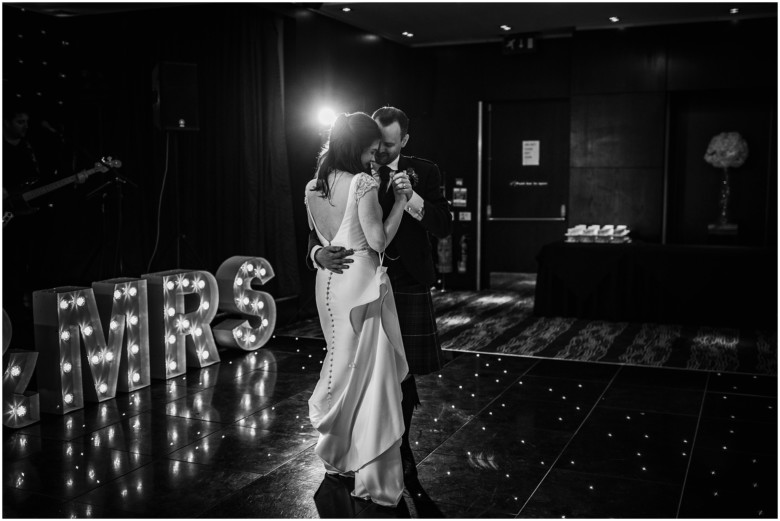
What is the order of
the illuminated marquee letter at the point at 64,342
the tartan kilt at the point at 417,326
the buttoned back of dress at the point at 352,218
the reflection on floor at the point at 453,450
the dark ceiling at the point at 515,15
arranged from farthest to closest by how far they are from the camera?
the dark ceiling at the point at 515,15
the illuminated marquee letter at the point at 64,342
the tartan kilt at the point at 417,326
the reflection on floor at the point at 453,450
the buttoned back of dress at the point at 352,218

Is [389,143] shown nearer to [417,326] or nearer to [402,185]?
[402,185]

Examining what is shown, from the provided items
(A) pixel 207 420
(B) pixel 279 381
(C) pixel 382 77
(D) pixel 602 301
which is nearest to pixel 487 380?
(B) pixel 279 381

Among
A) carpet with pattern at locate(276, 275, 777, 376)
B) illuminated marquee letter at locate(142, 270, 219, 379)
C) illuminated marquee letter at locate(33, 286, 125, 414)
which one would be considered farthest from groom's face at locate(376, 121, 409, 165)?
carpet with pattern at locate(276, 275, 777, 376)

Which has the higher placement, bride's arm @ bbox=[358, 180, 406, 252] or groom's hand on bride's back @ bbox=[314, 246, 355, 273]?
bride's arm @ bbox=[358, 180, 406, 252]

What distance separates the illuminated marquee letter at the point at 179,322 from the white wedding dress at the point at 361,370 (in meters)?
2.25

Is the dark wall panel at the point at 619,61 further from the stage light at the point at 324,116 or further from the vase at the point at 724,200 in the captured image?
the stage light at the point at 324,116

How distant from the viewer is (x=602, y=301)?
7.43 meters

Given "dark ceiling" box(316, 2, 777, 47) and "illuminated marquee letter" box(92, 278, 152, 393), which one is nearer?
"illuminated marquee letter" box(92, 278, 152, 393)

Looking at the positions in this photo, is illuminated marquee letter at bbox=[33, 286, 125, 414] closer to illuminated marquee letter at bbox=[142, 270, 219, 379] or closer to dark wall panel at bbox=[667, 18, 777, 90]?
illuminated marquee letter at bbox=[142, 270, 219, 379]

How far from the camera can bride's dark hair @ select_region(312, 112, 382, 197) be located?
296cm

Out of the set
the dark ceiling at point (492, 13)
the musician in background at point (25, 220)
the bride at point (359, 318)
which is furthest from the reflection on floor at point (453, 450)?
the dark ceiling at point (492, 13)

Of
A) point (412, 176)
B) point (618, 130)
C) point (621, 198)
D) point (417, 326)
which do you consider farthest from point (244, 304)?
point (618, 130)

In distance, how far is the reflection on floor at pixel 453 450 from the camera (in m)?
3.04

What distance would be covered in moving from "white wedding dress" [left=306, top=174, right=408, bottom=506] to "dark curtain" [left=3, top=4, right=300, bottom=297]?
3551 mm
